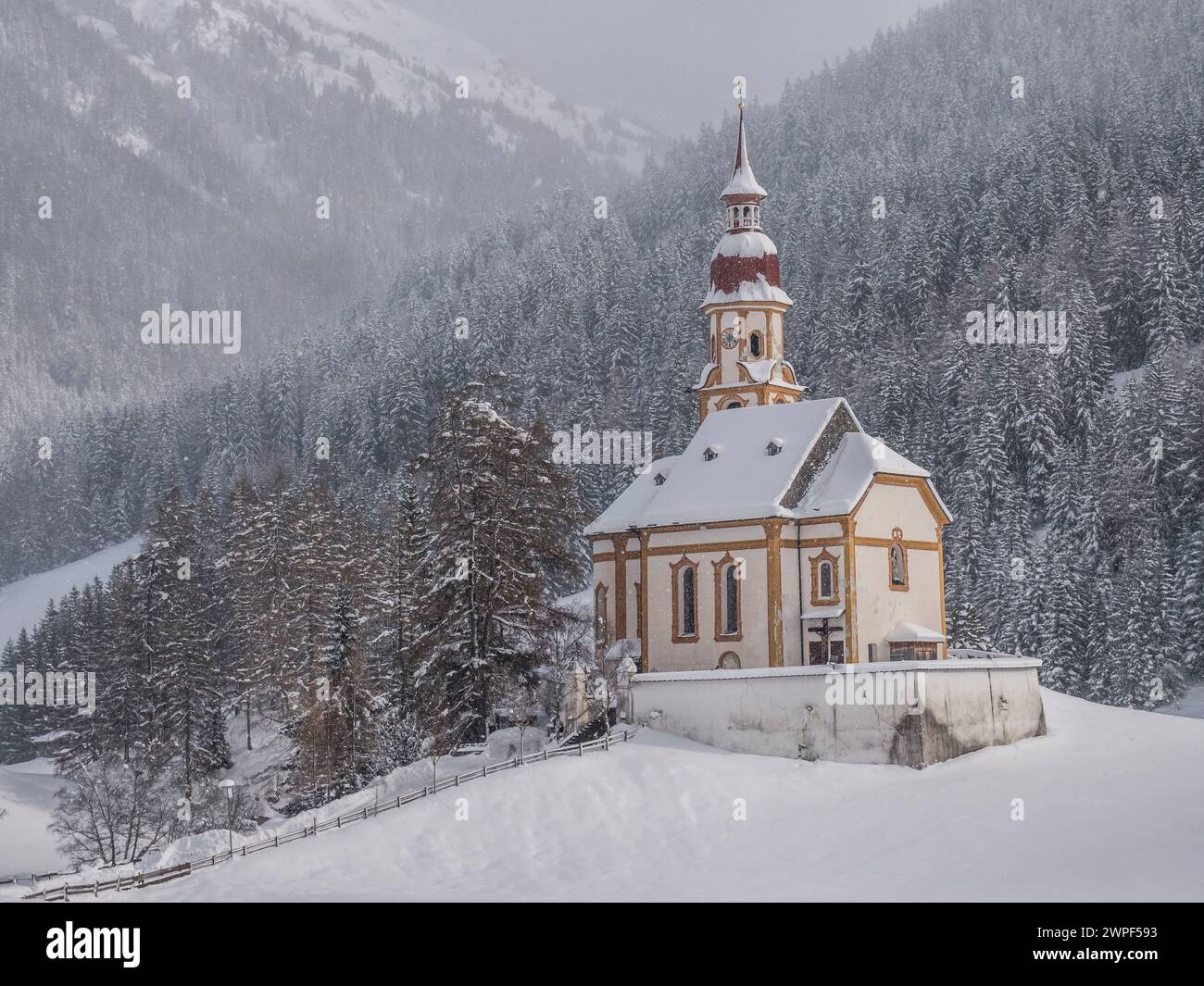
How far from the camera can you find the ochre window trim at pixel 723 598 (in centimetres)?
5609

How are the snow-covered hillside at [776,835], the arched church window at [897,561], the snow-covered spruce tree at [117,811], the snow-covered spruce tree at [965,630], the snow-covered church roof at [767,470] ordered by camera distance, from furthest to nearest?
the snow-covered spruce tree at [965,630] → the snow-covered spruce tree at [117,811] → the arched church window at [897,561] → the snow-covered church roof at [767,470] → the snow-covered hillside at [776,835]

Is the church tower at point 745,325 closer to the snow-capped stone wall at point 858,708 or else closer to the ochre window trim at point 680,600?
the ochre window trim at point 680,600

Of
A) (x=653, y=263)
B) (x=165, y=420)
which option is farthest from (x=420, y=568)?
(x=165, y=420)

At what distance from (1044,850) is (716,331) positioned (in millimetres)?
32895

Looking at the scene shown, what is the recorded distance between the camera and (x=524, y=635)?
57.2 metres

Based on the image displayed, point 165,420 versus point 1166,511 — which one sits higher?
point 165,420

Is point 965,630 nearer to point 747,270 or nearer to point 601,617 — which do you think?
point 747,270

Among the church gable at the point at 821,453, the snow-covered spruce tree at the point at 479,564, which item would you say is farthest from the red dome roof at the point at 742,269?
the snow-covered spruce tree at the point at 479,564

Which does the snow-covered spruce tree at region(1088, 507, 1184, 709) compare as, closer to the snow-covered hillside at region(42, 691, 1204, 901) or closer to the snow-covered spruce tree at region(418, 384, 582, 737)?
the snow-covered hillside at region(42, 691, 1204, 901)

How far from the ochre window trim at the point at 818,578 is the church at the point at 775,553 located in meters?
0.04

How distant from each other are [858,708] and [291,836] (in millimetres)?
16444

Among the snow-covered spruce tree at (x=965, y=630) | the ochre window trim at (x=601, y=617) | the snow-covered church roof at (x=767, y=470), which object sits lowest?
the snow-covered spruce tree at (x=965, y=630)
